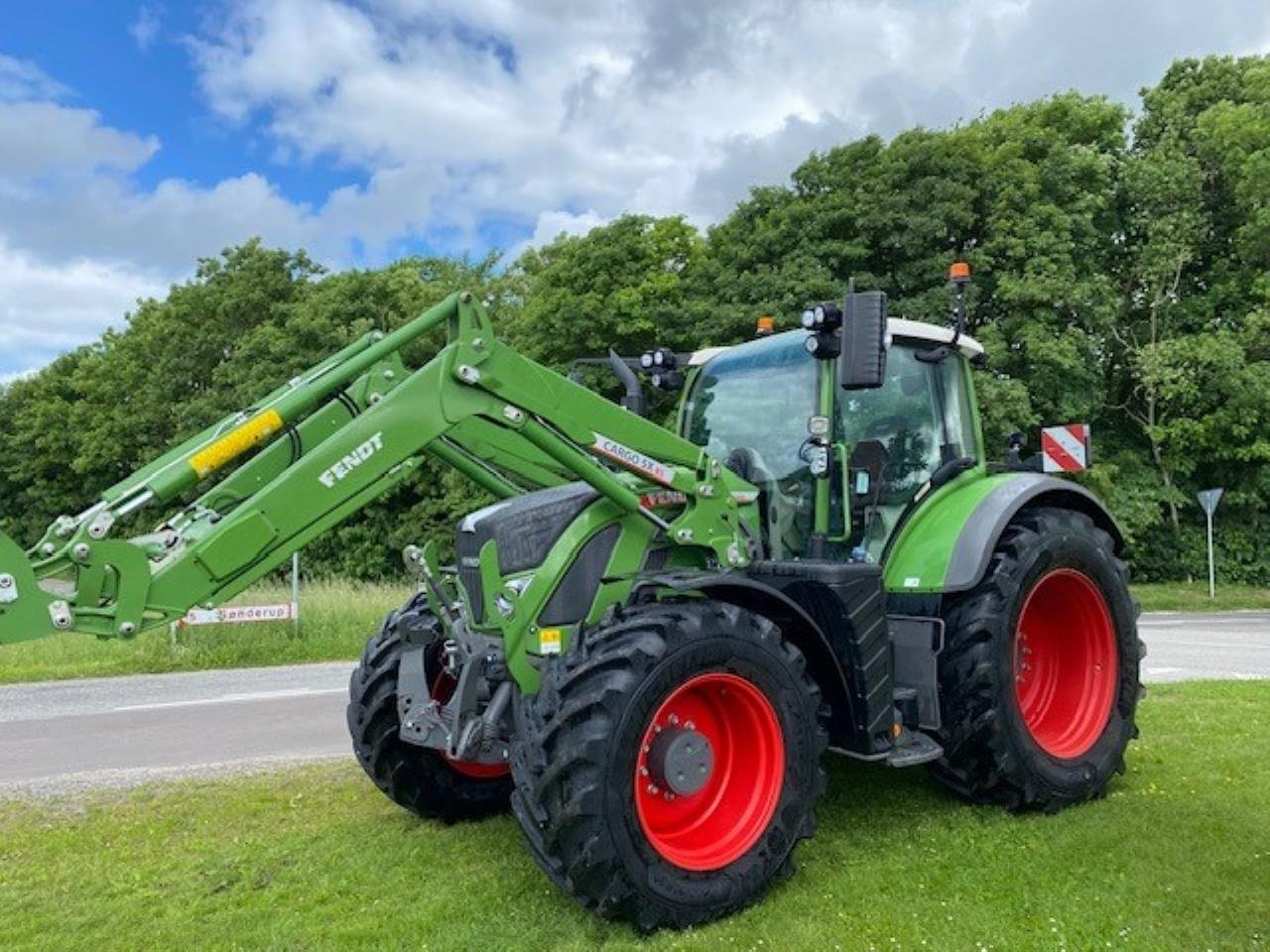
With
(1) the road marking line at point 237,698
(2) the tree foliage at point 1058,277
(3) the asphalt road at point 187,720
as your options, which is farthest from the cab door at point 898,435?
(2) the tree foliage at point 1058,277

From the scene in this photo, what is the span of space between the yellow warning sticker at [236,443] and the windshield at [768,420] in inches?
93.7

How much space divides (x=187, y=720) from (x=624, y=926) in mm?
6418

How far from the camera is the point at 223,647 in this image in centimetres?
1302

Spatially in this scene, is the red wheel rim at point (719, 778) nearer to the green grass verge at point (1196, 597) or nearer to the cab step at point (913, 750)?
the cab step at point (913, 750)

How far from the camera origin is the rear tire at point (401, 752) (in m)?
5.20

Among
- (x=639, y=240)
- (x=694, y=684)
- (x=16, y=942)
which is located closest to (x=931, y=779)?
(x=694, y=684)

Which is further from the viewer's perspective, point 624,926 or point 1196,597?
point 1196,597

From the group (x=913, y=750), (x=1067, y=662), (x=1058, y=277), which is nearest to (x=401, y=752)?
(x=913, y=750)

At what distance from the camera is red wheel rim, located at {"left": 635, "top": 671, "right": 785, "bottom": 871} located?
4.15 metres

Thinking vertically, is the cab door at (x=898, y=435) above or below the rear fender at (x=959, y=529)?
above

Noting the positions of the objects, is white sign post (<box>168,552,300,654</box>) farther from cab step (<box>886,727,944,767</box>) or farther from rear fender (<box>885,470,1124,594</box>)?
cab step (<box>886,727,944,767</box>)

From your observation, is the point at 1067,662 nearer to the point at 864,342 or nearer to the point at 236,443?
the point at 864,342

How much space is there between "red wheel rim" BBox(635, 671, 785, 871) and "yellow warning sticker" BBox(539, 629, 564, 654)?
53cm

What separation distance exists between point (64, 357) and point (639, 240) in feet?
105
